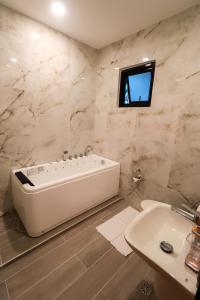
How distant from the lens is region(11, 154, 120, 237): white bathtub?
67.3 inches

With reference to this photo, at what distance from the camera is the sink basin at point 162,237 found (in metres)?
0.76

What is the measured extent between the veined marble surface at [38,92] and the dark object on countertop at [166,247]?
6.69ft

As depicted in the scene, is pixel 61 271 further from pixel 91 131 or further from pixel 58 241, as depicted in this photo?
pixel 91 131

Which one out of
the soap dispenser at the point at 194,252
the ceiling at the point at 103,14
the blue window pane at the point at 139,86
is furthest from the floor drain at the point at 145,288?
the ceiling at the point at 103,14

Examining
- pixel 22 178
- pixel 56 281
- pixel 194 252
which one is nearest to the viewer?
pixel 194 252

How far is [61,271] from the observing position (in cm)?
142

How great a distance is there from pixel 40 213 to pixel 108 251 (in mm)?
871

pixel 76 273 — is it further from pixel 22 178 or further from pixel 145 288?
pixel 22 178

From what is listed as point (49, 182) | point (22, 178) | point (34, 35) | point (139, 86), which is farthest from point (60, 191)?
point (34, 35)

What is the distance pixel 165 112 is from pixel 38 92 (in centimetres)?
181

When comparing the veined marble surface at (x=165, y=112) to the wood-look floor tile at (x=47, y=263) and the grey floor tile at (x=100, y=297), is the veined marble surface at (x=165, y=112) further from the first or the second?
the grey floor tile at (x=100, y=297)

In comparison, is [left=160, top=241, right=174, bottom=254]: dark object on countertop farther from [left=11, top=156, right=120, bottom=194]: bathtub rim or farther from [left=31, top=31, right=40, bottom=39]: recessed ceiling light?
[left=31, top=31, right=40, bottom=39]: recessed ceiling light

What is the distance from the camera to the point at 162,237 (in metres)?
1.11

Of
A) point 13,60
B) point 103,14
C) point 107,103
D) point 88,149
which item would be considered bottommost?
point 88,149
